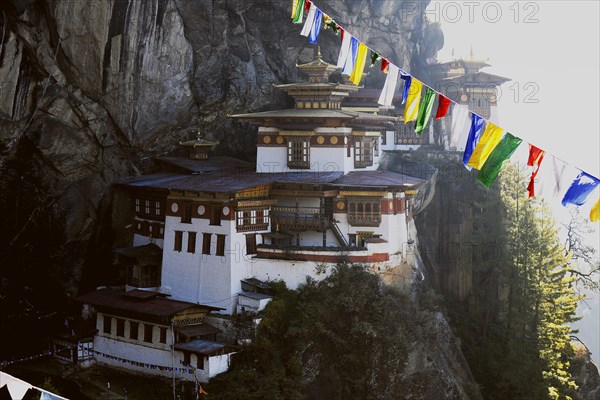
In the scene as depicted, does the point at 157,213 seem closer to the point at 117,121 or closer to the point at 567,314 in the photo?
the point at 117,121

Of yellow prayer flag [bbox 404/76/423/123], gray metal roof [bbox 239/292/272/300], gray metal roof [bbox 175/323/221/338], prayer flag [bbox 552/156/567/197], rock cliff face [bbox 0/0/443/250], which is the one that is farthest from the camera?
rock cliff face [bbox 0/0/443/250]

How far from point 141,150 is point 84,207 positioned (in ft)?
13.8

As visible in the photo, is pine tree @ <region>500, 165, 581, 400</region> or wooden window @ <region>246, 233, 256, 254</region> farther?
pine tree @ <region>500, 165, 581, 400</region>

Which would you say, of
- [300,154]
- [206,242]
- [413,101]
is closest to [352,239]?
[300,154]

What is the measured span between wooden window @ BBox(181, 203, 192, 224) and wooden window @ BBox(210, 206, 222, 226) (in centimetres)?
125

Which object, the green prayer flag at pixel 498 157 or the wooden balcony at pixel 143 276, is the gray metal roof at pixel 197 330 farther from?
the green prayer flag at pixel 498 157

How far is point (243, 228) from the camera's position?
1644 inches

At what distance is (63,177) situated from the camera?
44781mm

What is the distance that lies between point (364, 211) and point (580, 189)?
20.4m

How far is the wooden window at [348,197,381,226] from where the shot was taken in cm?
4341

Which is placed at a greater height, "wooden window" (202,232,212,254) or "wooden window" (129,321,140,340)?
"wooden window" (202,232,212,254)

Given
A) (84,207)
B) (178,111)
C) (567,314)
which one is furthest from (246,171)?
(567,314)

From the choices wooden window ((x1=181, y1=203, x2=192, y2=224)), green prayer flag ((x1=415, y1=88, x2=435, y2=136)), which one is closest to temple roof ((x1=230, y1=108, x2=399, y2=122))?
wooden window ((x1=181, y1=203, x2=192, y2=224))

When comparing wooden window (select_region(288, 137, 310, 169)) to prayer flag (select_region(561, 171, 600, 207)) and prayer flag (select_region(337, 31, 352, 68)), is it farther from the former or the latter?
prayer flag (select_region(561, 171, 600, 207))
